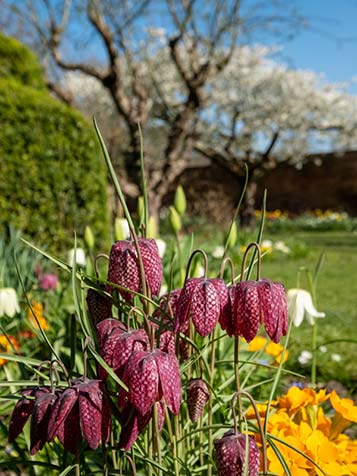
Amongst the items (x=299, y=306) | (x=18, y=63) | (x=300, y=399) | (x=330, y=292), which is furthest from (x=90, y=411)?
(x=18, y=63)

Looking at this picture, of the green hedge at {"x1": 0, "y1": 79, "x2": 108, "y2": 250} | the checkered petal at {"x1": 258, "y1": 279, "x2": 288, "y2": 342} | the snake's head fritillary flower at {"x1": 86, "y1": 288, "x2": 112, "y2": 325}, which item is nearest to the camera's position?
the checkered petal at {"x1": 258, "y1": 279, "x2": 288, "y2": 342}

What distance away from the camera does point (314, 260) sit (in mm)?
7852

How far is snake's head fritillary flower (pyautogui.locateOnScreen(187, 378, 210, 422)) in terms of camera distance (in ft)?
3.34

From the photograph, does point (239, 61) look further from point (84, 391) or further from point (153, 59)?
point (84, 391)

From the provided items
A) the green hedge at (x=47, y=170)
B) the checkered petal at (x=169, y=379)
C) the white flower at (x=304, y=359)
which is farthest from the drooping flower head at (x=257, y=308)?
the green hedge at (x=47, y=170)

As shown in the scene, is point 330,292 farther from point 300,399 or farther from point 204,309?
point 204,309

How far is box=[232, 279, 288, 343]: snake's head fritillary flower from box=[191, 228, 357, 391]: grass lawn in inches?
20.2

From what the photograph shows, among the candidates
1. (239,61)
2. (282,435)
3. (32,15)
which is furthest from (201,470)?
(239,61)

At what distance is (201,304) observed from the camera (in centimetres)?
86

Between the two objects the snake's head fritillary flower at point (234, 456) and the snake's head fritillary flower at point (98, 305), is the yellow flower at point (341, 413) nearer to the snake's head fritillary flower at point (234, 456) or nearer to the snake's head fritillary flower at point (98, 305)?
the snake's head fritillary flower at point (234, 456)

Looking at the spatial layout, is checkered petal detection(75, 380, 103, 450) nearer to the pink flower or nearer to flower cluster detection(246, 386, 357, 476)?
flower cluster detection(246, 386, 357, 476)

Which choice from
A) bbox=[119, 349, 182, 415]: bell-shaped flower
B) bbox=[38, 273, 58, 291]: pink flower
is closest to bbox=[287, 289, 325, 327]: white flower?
bbox=[119, 349, 182, 415]: bell-shaped flower

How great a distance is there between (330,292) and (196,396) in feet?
15.6

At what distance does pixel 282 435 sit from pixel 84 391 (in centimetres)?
54
